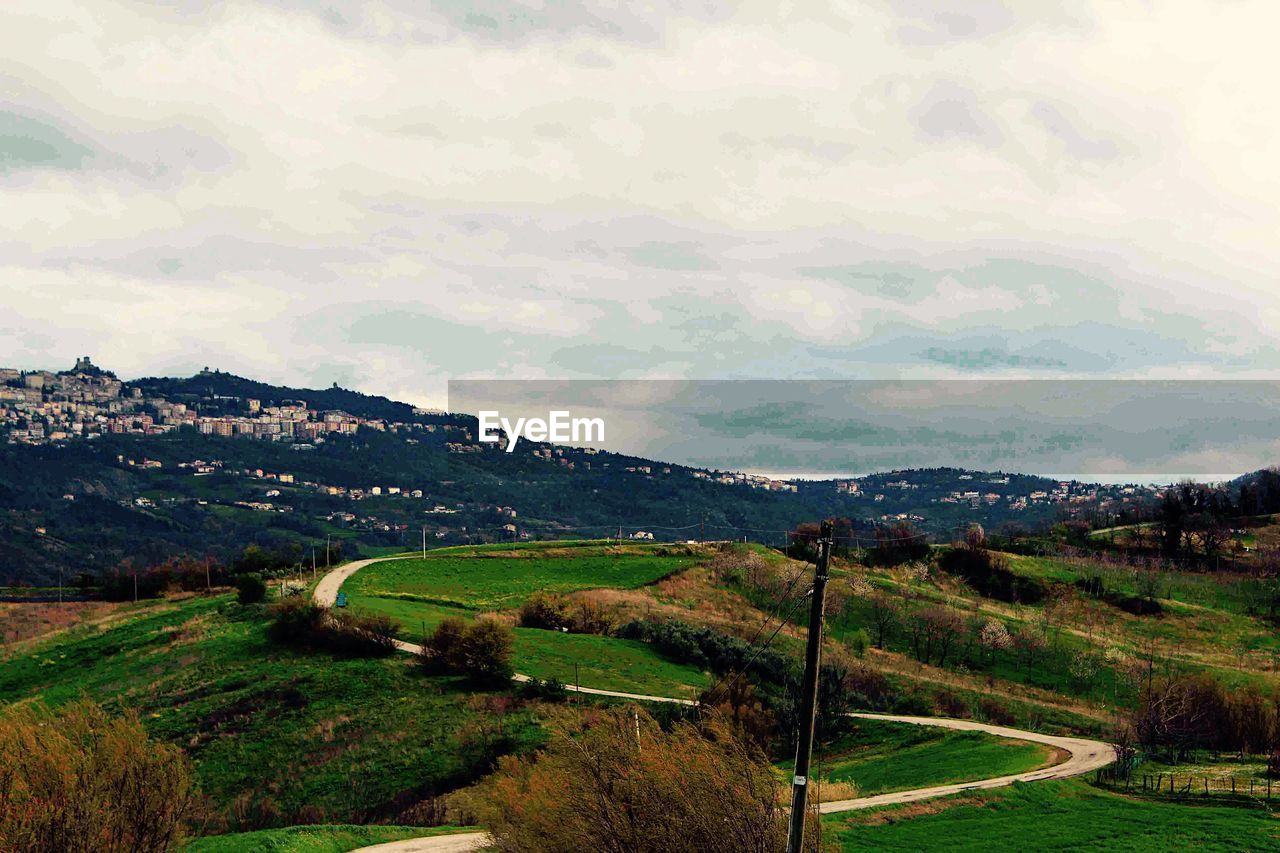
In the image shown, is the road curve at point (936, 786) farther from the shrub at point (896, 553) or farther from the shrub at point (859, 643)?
the shrub at point (896, 553)

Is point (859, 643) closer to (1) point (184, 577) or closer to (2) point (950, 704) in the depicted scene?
(2) point (950, 704)

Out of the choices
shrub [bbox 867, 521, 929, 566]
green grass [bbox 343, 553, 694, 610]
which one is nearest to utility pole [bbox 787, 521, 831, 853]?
green grass [bbox 343, 553, 694, 610]

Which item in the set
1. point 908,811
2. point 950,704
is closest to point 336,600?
point 950,704

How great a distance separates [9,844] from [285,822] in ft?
60.6

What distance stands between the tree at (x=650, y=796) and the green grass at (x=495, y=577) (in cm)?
4995

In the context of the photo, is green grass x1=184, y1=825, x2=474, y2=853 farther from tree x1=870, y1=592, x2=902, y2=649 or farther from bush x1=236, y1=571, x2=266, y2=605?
tree x1=870, y1=592, x2=902, y2=649

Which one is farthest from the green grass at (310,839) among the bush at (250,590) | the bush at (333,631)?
the bush at (250,590)

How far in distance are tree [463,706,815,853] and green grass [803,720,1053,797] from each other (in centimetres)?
1868

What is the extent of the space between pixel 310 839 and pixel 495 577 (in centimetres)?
5575

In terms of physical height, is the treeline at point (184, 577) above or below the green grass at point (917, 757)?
above

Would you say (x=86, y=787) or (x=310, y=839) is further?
(x=310, y=839)

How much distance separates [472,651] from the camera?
54312 mm

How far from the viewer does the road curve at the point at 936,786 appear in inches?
1329

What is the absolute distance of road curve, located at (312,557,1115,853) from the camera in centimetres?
3375
